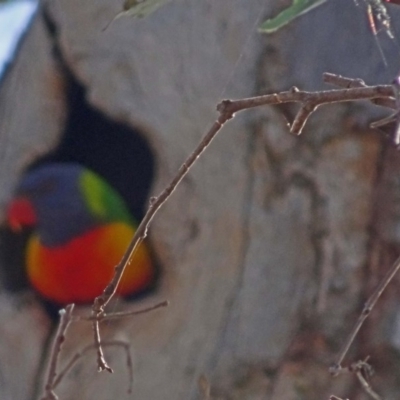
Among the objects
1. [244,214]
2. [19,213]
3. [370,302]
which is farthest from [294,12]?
[19,213]

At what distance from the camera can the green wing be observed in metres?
1.75

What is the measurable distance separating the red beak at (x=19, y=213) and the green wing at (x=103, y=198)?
156 mm

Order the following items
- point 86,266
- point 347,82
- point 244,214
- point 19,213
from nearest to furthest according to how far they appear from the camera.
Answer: point 347,82, point 244,214, point 19,213, point 86,266

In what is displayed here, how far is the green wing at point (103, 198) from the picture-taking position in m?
1.75

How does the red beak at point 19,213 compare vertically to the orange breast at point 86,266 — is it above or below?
above

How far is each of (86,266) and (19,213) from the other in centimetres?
21

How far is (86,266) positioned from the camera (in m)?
1.70

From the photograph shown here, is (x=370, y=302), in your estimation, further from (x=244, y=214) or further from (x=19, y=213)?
(x=19, y=213)

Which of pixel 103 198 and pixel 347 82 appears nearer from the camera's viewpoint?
pixel 347 82

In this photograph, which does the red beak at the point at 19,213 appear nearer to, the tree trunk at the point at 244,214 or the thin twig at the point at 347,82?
the tree trunk at the point at 244,214

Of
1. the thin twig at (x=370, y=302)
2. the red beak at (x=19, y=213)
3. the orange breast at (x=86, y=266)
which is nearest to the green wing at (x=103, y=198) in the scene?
the orange breast at (x=86, y=266)

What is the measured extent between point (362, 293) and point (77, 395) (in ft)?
1.85

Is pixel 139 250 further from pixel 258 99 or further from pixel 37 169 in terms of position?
pixel 258 99

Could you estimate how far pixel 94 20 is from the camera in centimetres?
145
